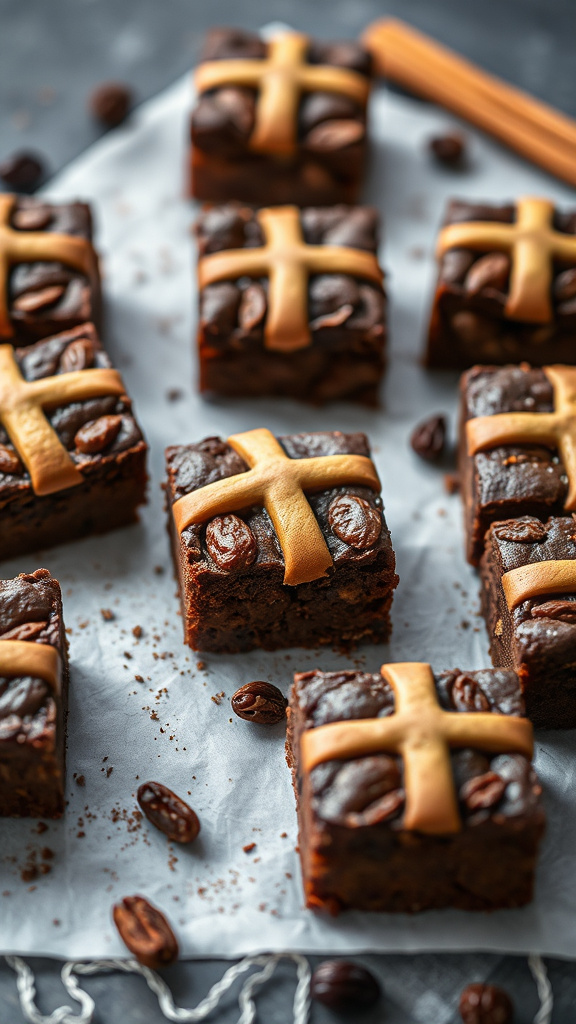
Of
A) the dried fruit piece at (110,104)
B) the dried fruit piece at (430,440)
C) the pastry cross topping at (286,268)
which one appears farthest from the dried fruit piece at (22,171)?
the dried fruit piece at (430,440)

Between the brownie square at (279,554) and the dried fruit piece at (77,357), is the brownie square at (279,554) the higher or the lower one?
the lower one

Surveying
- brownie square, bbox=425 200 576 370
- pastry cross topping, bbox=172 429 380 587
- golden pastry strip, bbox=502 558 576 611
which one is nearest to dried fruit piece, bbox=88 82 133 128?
brownie square, bbox=425 200 576 370

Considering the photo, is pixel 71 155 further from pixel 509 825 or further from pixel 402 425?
pixel 509 825

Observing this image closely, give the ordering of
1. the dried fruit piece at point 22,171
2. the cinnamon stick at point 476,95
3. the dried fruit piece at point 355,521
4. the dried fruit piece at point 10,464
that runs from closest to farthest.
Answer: the dried fruit piece at point 355,521 → the dried fruit piece at point 10,464 → the dried fruit piece at point 22,171 → the cinnamon stick at point 476,95

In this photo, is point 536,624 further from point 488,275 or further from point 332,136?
point 332,136

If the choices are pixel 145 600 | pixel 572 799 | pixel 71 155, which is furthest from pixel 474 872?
pixel 71 155

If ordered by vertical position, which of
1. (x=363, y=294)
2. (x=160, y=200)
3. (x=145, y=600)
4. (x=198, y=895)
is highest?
(x=160, y=200)

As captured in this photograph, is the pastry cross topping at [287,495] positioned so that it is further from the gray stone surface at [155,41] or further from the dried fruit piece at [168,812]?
the gray stone surface at [155,41]
